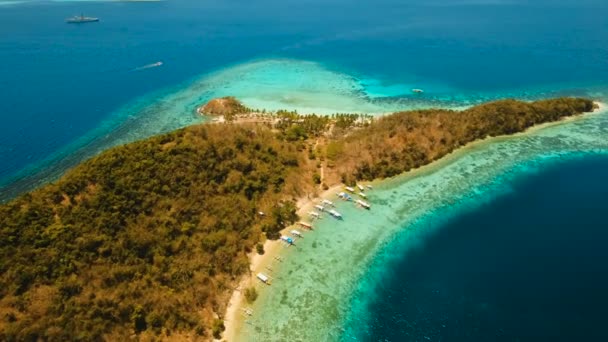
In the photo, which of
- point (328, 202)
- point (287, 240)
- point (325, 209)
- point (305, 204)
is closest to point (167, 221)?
point (287, 240)

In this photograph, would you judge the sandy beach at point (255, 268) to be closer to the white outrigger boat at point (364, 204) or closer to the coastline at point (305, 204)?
the coastline at point (305, 204)

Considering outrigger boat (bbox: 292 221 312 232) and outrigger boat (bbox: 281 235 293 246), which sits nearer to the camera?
outrigger boat (bbox: 281 235 293 246)

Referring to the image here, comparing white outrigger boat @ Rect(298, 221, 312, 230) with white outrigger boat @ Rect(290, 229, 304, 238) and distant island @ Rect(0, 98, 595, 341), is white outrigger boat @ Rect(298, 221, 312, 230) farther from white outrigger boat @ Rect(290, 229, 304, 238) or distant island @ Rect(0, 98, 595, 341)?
white outrigger boat @ Rect(290, 229, 304, 238)

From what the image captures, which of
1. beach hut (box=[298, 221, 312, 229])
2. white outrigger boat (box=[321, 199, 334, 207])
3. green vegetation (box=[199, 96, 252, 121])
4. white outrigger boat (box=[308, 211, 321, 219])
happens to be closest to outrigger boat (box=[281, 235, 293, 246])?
beach hut (box=[298, 221, 312, 229])

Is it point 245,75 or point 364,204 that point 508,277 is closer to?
point 364,204

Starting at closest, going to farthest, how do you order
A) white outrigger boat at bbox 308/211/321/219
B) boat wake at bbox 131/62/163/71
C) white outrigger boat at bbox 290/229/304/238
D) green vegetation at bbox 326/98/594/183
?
white outrigger boat at bbox 290/229/304/238
white outrigger boat at bbox 308/211/321/219
green vegetation at bbox 326/98/594/183
boat wake at bbox 131/62/163/71

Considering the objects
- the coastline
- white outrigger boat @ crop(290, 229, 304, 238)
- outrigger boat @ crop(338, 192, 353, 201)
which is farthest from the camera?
outrigger boat @ crop(338, 192, 353, 201)
